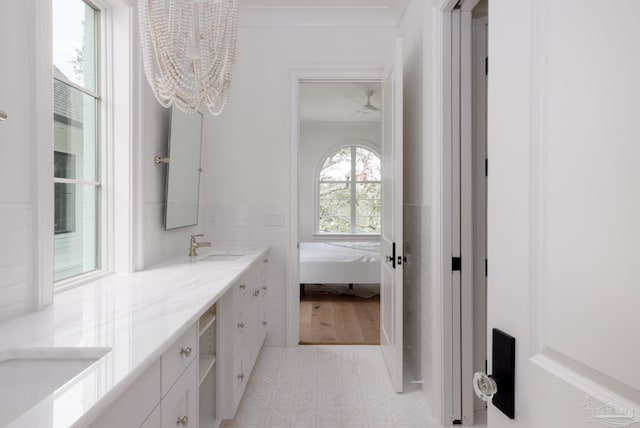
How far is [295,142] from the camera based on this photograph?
3.52 meters

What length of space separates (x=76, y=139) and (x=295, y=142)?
6.00ft

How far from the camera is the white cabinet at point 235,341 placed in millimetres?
2117

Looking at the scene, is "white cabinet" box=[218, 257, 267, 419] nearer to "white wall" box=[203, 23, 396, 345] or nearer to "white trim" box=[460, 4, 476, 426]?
"white wall" box=[203, 23, 396, 345]

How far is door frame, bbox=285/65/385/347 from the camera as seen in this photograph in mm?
3482

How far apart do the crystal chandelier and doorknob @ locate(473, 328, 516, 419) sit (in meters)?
1.36

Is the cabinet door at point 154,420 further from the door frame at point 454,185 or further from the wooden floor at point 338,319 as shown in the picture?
the wooden floor at point 338,319

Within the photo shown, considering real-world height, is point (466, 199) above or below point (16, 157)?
below

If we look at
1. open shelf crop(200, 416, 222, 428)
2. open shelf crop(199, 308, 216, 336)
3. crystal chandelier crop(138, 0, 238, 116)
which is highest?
crystal chandelier crop(138, 0, 238, 116)

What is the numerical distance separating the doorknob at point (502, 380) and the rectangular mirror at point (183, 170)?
228 centimetres

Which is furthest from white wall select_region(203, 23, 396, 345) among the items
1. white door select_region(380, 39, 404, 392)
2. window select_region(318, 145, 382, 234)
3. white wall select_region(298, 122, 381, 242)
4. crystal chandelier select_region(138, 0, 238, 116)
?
window select_region(318, 145, 382, 234)

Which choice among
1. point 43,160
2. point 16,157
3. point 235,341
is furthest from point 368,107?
point 16,157

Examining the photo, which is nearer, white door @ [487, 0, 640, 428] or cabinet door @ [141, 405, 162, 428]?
white door @ [487, 0, 640, 428]

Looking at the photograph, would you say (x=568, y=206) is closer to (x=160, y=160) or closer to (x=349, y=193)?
(x=160, y=160)

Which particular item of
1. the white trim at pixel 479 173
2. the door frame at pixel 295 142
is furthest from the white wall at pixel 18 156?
the door frame at pixel 295 142
